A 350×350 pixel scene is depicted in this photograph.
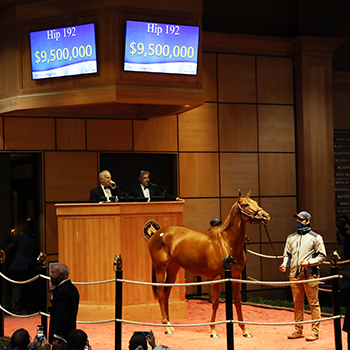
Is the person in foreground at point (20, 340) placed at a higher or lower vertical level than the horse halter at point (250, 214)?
lower

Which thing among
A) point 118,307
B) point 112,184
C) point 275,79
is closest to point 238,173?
point 275,79

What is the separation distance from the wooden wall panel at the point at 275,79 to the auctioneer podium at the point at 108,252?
4908mm

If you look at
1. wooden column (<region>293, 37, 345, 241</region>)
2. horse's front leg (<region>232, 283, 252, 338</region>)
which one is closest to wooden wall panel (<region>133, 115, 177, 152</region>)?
wooden column (<region>293, 37, 345, 241</region>)

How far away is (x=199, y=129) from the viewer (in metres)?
12.9

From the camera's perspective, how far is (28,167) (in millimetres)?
12133

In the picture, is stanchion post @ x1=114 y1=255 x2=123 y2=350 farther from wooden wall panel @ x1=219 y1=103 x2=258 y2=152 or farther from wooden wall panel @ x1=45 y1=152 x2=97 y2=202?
wooden wall panel @ x1=219 y1=103 x2=258 y2=152

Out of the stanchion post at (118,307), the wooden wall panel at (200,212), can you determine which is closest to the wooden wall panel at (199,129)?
the wooden wall panel at (200,212)

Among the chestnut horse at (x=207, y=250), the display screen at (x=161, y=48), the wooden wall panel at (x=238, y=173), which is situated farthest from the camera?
the wooden wall panel at (x=238, y=173)

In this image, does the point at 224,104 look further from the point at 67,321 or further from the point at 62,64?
the point at 67,321

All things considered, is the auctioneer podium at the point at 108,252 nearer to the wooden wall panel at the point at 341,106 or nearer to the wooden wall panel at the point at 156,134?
the wooden wall panel at the point at 156,134

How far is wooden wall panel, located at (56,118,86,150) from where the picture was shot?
11690 millimetres

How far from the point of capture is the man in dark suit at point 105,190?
1010 cm

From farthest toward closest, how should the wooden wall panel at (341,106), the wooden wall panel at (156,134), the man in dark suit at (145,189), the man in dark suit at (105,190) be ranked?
the wooden wall panel at (341,106)
the wooden wall panel at (156,134)
the man in dark suit at (145,189)
the man in dark suit at (105,190)

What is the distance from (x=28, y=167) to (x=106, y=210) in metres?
3.31
